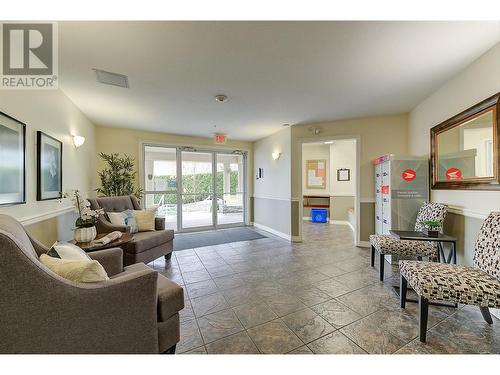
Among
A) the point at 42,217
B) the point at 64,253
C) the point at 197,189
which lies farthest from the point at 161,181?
the point at 64,253

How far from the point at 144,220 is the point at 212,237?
6.01 feet

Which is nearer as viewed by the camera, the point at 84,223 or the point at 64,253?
the point at 64,253

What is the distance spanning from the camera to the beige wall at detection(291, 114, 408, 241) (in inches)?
146

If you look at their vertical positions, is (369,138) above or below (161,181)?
above

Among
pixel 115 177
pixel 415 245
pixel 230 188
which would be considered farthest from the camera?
pixel 230 188

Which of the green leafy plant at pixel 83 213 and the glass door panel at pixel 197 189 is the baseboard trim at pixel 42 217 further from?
the glass door panel at pixel 197 189

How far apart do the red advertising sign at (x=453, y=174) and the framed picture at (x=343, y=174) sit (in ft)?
12.2

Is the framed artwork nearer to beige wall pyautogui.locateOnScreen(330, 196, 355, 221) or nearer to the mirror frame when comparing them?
beige wall pyautogui.locateOnScreen(330, 196, 355, 221)

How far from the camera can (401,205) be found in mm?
3023

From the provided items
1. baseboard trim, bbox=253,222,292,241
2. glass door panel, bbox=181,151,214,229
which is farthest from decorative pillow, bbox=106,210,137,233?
baseboard trim, bbox=253,222,292,241

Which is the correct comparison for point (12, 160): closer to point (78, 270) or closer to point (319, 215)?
point (78, 270)

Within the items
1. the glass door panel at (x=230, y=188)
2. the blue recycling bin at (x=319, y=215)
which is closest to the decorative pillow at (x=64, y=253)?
the glass door panel at (x=230, y=188)

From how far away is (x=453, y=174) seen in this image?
2477 millimetres

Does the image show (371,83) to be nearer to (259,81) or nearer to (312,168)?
(259,81)
